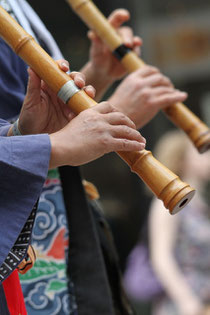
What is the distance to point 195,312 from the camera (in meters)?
3.14

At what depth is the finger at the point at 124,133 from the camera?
1.15m

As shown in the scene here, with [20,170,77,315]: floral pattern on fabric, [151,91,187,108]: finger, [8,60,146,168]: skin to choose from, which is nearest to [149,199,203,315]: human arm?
[151,91,187,108]: finger

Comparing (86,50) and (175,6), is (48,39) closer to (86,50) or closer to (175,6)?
(86,50)

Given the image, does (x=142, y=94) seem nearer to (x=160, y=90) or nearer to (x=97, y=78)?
(x=160, y=90)

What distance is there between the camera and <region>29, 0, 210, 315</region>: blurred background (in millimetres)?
4941

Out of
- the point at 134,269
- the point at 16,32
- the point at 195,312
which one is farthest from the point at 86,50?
the point at 16,32

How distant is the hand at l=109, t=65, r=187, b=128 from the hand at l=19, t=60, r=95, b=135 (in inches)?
14.5

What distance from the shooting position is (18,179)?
1.12m

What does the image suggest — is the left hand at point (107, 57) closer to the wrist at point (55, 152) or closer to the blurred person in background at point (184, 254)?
the wrist at point (55, 152)

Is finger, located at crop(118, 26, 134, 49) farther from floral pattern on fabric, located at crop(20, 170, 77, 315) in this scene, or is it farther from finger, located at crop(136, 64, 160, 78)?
floral pattern on fabric, located at crop(20, 170, 77, 315)

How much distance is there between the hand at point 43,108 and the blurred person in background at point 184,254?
204 centimetres

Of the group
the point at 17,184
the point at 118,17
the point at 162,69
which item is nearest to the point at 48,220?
the point at 17,184

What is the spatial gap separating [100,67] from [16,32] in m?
0.67

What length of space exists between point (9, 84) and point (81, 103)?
0.94ft
